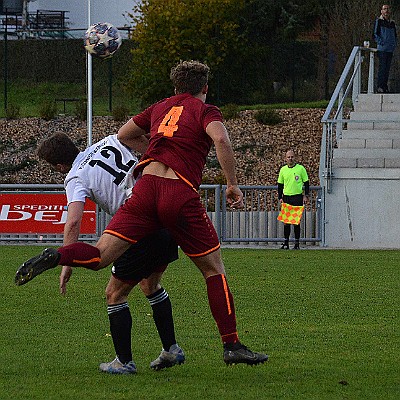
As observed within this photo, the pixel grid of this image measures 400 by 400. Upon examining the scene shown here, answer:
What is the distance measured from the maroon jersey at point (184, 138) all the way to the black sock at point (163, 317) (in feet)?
2.99

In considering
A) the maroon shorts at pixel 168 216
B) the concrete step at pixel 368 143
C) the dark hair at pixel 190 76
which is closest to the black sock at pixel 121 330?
the maroon shorts at pixel 168 216

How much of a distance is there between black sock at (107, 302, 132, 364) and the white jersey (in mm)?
668

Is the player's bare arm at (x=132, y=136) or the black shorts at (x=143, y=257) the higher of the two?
the player's bare arm at (x=132, y=136)

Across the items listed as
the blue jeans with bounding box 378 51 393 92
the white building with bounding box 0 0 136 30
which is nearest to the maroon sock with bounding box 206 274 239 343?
the blue jeans with bounding box 378 51 393 92

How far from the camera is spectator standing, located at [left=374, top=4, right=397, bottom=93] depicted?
2664 cm

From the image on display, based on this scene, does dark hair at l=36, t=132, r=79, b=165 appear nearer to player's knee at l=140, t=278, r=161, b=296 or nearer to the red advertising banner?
player's knee at l=140, t=278, r=161, b=296

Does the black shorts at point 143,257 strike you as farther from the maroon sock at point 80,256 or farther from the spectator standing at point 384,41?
the spectator standing at point 384,41

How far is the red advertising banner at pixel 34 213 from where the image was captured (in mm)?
22438

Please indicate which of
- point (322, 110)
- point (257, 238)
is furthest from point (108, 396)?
point (322, 110)

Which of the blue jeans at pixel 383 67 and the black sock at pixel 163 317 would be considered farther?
the blue jeans at pixel 383 67

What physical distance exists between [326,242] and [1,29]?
29102 millimetres

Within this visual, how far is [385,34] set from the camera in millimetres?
26812

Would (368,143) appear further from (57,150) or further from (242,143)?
(57,150)

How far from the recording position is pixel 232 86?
1500 inches
